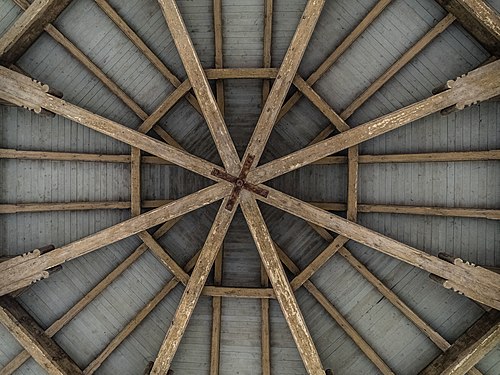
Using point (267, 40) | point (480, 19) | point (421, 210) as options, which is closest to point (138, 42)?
point (267, 40)

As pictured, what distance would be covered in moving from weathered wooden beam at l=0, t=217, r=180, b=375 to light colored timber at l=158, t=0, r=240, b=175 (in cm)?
303

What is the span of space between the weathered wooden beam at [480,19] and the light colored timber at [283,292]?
4.96 metres

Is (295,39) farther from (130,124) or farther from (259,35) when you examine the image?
(130,124)

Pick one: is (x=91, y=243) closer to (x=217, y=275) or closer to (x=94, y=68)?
(x=217, y=275)

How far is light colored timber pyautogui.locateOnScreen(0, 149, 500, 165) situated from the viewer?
28.3 feet

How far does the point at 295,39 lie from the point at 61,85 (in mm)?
5194

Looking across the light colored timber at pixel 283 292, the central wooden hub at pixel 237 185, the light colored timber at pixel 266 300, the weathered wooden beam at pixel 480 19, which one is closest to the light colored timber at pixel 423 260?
the central wooden hub at pixel 237 185

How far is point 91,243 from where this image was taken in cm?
790

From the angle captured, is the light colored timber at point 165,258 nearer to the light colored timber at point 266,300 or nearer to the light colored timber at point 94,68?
the light colored timber at point 266,300

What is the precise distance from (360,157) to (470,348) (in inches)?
165

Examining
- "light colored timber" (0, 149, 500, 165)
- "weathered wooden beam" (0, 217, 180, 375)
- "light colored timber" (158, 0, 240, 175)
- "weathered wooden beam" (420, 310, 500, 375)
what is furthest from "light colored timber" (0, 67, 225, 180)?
"weathered wooden beam" (420, 310, 500, 375)

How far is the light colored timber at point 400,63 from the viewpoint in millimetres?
8398

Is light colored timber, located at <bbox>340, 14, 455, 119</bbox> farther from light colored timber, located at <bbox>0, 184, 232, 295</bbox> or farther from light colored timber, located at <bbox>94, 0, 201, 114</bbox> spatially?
light colored timber, located at <bbox>94, 0, 201, 114</bbox>

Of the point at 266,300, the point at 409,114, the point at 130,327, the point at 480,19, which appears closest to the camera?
the point at 480,19
